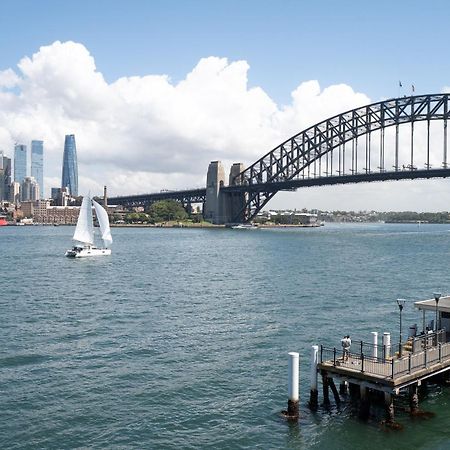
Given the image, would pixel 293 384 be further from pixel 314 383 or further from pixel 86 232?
pixel 86 232

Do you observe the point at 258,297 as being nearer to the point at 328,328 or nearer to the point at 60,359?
the point at 328,328

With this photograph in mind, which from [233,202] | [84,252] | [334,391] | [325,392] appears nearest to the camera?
[325,392]

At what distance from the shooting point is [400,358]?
65.6 ft

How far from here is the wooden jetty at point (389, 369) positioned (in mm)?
18750

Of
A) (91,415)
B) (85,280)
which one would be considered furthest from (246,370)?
(85,280)

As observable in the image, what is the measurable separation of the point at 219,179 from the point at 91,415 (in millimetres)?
168916

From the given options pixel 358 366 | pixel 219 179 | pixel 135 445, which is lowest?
pixel 135 445

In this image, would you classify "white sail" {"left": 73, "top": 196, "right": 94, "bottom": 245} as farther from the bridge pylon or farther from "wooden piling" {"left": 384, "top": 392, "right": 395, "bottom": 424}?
the bridge pylon

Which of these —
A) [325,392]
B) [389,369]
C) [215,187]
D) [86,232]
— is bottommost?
[325,392]

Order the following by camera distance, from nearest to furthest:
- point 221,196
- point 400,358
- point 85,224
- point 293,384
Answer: point 293,384 < point 400,358 < point 85,224 < point 221,196

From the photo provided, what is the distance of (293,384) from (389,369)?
308cm

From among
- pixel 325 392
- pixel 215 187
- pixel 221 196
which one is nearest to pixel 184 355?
pixel 325 392

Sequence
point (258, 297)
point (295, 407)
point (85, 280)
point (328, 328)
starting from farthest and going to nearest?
point (85, 280), point (258, 297), point (328, 328), point (295, 407)

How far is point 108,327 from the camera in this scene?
3228 centimetres
